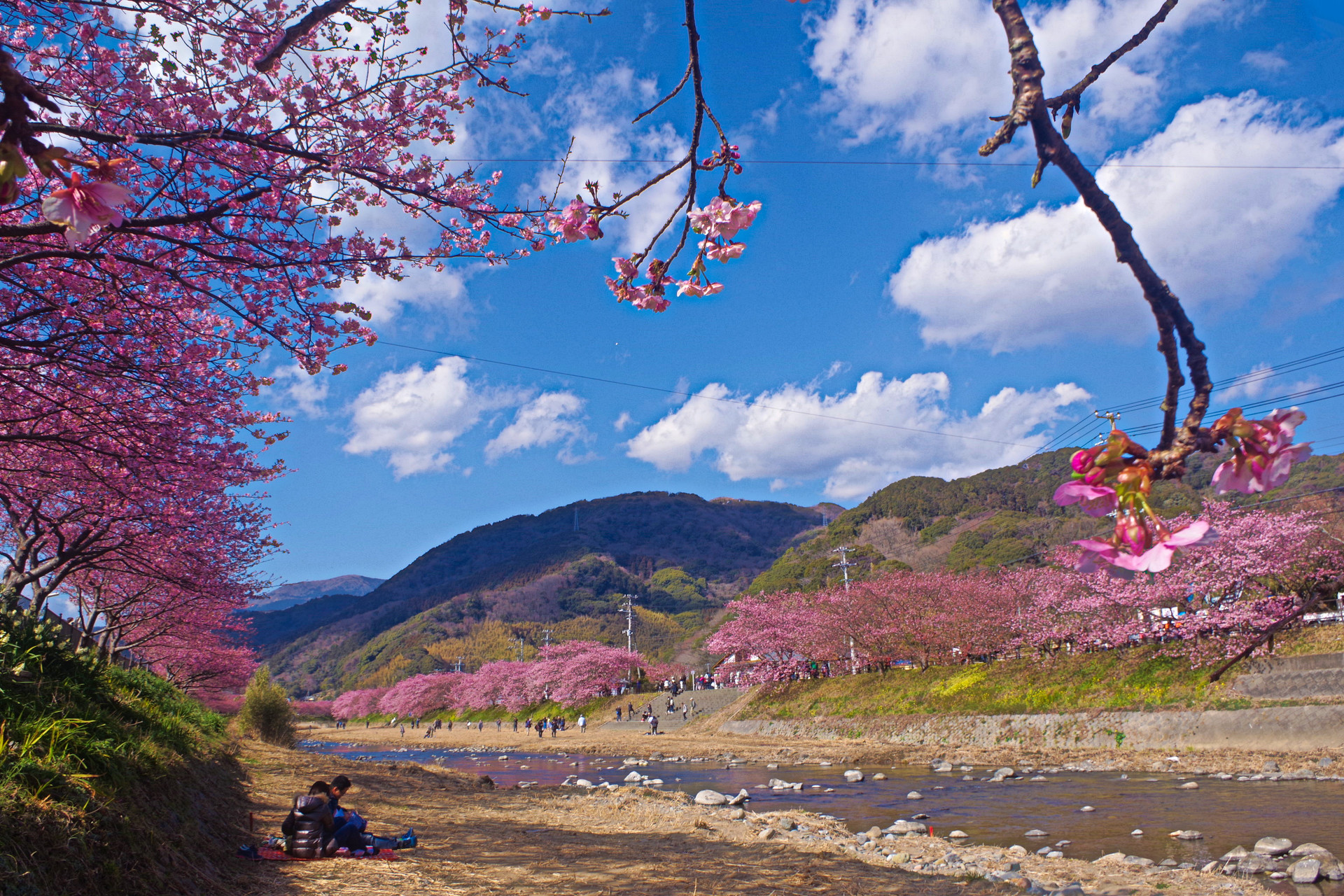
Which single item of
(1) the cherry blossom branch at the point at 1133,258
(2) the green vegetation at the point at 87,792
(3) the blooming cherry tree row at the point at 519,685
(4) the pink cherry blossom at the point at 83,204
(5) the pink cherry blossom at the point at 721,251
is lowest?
(3) the blooming cherry tree row at the point at 519,685

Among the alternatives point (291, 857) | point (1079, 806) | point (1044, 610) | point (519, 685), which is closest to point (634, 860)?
point (291, 857)

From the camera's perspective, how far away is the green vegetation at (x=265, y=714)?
22.8m

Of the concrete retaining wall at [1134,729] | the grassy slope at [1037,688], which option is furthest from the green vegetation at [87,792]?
the concrete retaining wall at [1134,729]

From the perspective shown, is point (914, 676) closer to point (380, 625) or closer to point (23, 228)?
point (23, 228)

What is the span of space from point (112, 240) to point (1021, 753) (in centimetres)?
2447

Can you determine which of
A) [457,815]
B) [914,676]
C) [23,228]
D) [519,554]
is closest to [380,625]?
[519,554]

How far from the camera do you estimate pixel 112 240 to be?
5.55m

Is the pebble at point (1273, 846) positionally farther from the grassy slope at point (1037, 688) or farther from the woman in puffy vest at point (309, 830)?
the woman in puffy vest at point (309, 830)

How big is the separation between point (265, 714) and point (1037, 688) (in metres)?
25.5

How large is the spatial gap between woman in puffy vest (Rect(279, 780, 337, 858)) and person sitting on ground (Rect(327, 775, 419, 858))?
9 cm

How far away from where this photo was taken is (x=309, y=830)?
26.8 feet

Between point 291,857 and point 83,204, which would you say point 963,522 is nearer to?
point 291,857

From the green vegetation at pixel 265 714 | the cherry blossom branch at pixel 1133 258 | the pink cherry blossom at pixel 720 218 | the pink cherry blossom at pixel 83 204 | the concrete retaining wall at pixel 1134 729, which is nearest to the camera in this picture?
the cherry blossom branch at pixel 1133 258

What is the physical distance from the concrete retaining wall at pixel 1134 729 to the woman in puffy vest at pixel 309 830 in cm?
1988
